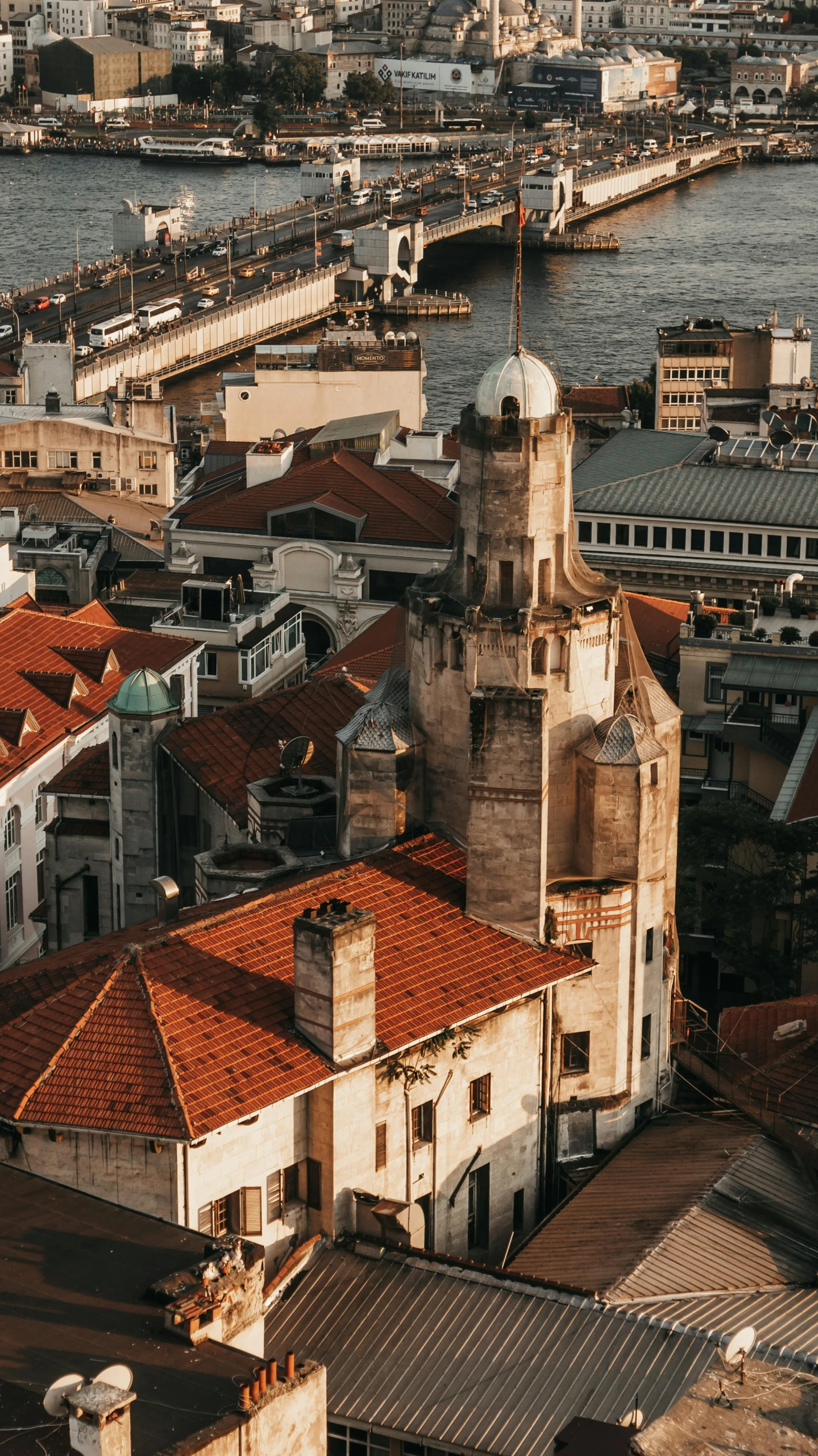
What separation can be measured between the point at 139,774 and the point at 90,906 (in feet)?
18.1

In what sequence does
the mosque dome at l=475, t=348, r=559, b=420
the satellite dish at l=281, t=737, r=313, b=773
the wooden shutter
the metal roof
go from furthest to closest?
1. the metal roof
2. the satellite dish at l=281, t=737, r=313, b=773
3. the mosque dome at l=475, t=348, r=559, b=420
4. the wooden shutter

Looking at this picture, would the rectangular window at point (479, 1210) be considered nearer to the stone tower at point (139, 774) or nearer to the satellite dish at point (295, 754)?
the satellite dish at point (295, 754)

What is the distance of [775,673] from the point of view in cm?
8262

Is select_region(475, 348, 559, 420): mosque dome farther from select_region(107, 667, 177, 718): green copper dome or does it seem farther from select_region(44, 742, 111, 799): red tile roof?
select_region(44, 742, 111, 799): red tile roof

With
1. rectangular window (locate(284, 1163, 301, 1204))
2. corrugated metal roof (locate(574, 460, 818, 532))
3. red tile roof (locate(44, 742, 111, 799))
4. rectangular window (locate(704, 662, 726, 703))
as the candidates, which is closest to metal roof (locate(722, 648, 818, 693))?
rectangular window (locate(704, 662, 726, 703))

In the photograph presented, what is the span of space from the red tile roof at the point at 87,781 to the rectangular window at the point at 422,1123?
19.5 meters

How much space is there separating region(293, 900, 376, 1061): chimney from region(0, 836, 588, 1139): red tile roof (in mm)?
475

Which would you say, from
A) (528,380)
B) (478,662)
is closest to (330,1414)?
(478,662)

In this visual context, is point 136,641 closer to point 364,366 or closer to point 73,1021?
point 73,1021

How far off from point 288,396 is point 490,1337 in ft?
310

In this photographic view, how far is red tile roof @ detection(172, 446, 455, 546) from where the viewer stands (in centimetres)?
10575

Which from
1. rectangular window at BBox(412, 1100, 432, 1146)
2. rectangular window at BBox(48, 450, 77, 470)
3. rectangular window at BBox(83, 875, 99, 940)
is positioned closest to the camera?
rectangular window at BBox(412, 1100, 432, 1146)

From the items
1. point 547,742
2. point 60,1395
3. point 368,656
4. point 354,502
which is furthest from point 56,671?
point 60,1395

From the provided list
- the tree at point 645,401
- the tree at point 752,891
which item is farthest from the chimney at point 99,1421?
the tree at point 645,401
